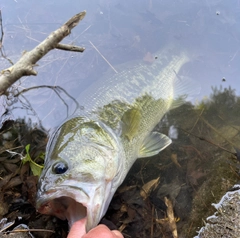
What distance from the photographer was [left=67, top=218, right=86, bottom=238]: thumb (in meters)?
1.97

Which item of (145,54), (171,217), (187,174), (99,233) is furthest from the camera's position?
(145,54)

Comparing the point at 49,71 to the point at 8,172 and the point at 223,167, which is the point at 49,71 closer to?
the point at 8,172

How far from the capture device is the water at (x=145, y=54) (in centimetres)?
309

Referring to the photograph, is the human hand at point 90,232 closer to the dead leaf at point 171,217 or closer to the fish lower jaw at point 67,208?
the fish lower jaw at point 67,208

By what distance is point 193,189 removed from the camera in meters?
2.72

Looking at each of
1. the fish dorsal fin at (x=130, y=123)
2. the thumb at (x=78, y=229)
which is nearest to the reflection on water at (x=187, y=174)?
the fish dorsal fin at (x=130, y=123)

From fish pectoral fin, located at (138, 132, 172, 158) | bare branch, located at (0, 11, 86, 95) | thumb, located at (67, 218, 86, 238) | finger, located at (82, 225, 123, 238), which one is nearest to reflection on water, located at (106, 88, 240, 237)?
fish pectoral fin, located at (138, 132, 172, 158)

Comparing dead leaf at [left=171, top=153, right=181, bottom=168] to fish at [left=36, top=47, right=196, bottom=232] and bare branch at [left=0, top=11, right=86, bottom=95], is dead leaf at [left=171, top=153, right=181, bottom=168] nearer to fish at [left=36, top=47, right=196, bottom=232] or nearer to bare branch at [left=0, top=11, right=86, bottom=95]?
fish at [left=36, top=47, right=196, bottom=232]

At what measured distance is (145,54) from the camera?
149 inches

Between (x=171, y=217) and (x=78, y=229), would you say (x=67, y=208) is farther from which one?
(x=171, y=217)

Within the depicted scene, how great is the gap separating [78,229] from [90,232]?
18 cm

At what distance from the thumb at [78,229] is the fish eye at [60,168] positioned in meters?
0.39

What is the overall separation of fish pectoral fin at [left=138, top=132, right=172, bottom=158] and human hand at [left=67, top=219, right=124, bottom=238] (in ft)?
3.28

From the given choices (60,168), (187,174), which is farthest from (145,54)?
(60,168)
